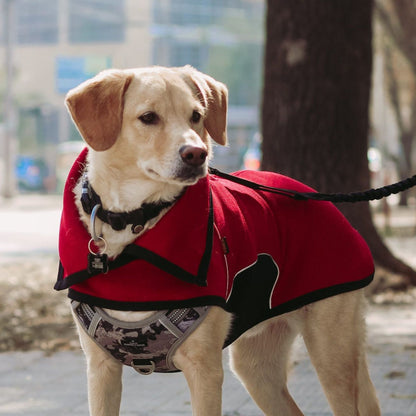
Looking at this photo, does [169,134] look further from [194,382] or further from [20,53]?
[20,53]

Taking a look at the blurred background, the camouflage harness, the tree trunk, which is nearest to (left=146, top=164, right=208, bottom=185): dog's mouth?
the camouflage harness

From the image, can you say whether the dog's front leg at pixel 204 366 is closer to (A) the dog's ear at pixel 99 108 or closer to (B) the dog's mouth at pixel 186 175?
(B) the dog's mouth at pixel 186 175

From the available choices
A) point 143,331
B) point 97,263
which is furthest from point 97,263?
point 143,331

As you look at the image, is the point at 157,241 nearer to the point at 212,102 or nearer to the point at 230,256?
the point at 230,256

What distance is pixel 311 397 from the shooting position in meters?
5.31

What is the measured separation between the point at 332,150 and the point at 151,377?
3.37 metres

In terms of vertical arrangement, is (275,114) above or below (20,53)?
above

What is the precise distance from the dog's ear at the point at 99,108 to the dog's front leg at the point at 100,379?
0.77 metres

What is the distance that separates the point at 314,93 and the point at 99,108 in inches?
202

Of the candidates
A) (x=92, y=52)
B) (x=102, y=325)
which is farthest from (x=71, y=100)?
(x=92, y=52)

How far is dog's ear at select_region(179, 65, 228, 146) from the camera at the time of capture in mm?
3803

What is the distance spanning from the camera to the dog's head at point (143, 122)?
11.2 ft

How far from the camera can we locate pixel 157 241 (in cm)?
347

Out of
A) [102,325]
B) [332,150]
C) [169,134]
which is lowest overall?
[332,150]
